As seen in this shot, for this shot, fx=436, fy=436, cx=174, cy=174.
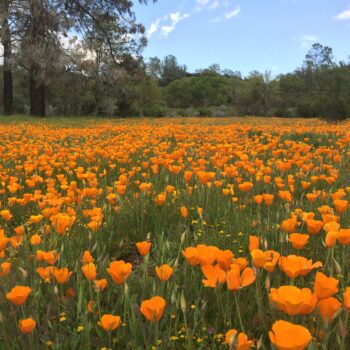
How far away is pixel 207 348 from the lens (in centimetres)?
159

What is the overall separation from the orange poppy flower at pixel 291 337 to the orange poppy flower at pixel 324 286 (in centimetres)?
28

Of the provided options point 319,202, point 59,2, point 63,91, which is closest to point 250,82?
point 63,91

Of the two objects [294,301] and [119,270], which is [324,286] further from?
[119,270]

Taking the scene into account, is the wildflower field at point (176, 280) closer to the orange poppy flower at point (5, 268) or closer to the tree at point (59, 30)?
the orange poppy flower at point (5, 268)

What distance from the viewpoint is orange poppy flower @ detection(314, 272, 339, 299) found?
120cm

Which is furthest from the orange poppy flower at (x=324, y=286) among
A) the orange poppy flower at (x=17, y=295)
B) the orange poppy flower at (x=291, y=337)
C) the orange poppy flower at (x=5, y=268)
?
the orange poppy flower at (x=5, y=268)

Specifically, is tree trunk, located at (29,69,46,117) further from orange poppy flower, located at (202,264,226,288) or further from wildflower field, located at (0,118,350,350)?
orange poppy flower, located at (202,264,226,288)

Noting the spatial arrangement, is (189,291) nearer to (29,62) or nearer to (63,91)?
(29,62)

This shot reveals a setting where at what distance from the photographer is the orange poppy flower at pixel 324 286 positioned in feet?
3.92

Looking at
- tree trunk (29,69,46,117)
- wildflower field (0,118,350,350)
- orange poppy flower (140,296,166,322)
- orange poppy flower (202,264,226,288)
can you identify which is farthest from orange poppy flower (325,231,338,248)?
tree trunk (29,69,46,117)

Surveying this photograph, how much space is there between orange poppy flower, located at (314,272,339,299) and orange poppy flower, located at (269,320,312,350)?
0.28m

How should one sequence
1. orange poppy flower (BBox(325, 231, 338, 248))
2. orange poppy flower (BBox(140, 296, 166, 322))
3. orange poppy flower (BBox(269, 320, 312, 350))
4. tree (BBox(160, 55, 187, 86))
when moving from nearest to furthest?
orange poppy flower (BBox(269, 320, 312, 350)), orange poppy flower (BBox(140, 296, 166, 322)), orange poppy flower (BBox(325, 231, 338, 248)), tree (BBox(160, 55, 187, 86))

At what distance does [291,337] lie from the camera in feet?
3.09

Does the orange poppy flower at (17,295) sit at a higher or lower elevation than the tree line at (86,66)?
lower
